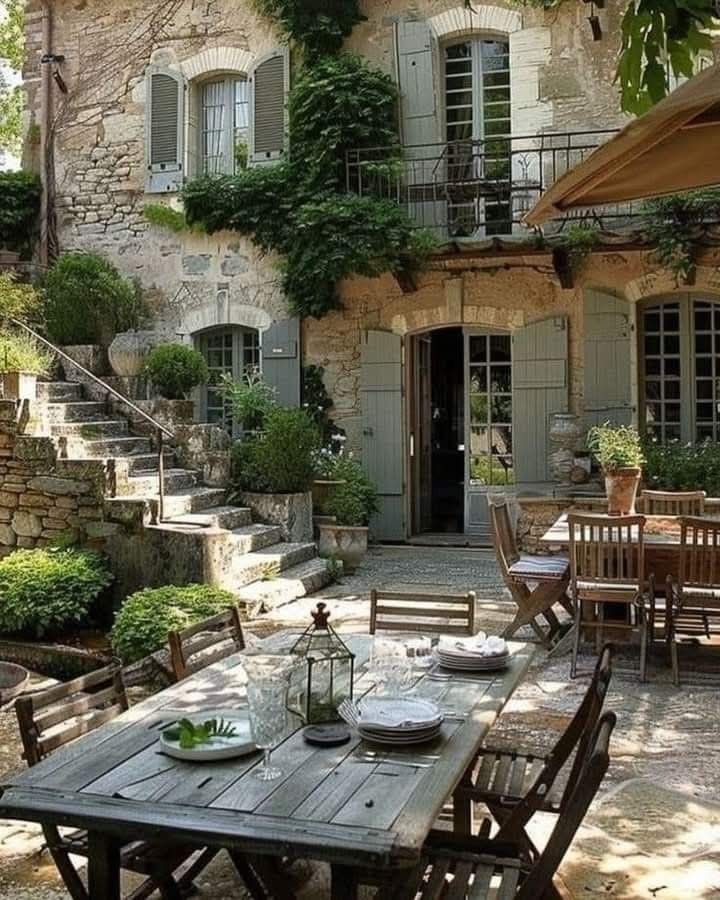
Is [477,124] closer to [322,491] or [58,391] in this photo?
[322,491]

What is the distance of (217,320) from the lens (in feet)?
36.6

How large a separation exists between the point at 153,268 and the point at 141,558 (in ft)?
16.6

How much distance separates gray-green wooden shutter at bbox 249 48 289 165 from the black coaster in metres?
9.32

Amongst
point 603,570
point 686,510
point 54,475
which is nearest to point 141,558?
point 54,475

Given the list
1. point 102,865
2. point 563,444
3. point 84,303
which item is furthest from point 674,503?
point 84,303

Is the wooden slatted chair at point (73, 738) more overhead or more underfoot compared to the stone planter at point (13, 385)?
more underfoot

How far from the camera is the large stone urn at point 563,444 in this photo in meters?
9.61

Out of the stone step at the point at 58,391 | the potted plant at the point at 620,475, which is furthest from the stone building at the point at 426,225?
the potted plant at the point at 620,475

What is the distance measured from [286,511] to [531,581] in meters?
3.23

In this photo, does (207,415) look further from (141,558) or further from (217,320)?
(141,558)

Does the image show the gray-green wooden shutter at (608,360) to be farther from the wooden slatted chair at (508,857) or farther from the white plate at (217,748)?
the white plate at (217,748)

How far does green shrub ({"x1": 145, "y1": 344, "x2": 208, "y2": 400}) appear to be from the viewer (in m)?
9.63

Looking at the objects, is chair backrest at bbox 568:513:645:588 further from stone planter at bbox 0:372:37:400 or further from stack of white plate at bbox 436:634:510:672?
stone planter at bbox 0:372:37:400

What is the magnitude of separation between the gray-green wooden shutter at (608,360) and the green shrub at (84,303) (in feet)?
16.7
